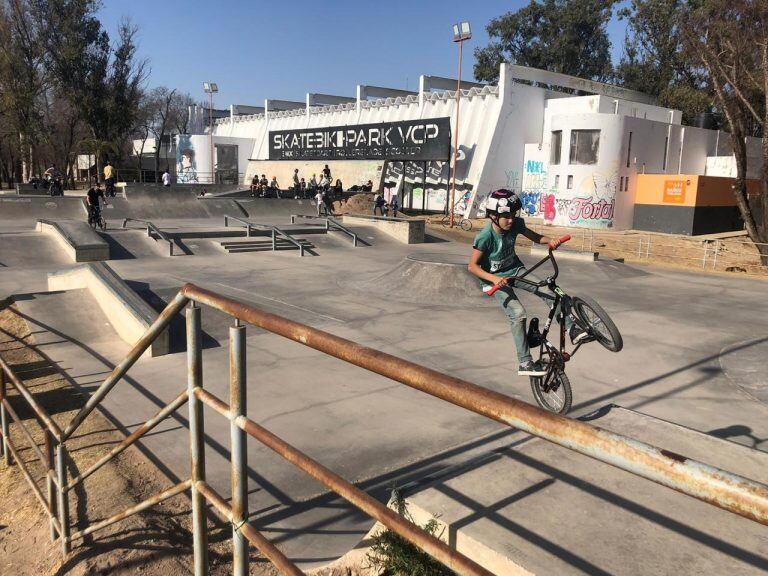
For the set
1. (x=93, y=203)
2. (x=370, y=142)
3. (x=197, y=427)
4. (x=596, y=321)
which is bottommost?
(x=596, y=321)

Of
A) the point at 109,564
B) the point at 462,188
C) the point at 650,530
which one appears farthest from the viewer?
the point at 462,188

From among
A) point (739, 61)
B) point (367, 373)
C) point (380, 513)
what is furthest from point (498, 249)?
point (739, 61)

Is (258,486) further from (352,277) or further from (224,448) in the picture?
(352,277)

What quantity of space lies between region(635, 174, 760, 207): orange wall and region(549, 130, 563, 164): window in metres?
4.90

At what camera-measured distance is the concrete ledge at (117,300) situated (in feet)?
26.7

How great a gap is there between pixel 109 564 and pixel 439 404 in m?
3.71

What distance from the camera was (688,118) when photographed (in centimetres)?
5016

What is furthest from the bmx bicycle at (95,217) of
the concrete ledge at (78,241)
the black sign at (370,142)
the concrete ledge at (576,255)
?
the black sign at (370,142)

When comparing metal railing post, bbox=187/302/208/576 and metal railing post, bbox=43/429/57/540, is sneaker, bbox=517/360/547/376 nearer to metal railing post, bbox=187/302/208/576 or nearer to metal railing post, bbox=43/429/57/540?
metal railing post, bbox=187/302/208/576

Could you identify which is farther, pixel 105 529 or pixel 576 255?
pixel 576 255

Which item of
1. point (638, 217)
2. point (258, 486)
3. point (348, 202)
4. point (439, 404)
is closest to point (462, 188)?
point (348, 202)

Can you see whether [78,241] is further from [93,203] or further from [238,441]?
[238,441]

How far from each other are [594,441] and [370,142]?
126 ft

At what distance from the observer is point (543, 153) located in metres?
35.2
